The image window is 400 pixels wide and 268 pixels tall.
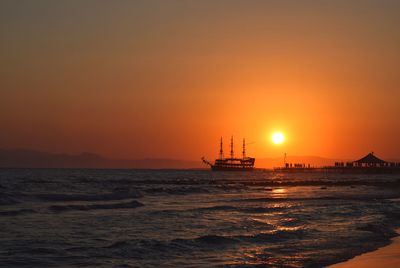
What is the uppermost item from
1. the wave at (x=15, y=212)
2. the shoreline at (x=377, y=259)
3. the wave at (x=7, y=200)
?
the wave at (x=7, y=200)

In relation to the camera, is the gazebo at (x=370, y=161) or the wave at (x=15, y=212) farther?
the gazebo at (x=370, y=161)

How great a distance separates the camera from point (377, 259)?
14703 millimetres

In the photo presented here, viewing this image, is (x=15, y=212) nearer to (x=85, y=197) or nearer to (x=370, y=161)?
(x=85, y=197)

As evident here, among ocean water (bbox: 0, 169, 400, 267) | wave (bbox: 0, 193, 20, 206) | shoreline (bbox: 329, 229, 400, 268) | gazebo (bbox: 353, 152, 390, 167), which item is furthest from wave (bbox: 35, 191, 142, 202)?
gazebo (bbox: 353, 152, 390, 167)

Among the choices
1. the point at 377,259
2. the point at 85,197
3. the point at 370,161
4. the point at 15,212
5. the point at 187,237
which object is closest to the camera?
the point at 377,259

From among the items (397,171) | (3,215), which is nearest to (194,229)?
(3,215)

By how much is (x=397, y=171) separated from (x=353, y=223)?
11975 cm

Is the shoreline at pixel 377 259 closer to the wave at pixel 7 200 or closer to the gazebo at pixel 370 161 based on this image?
the wave at pixel 7 200

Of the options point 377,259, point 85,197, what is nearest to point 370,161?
point 85,197

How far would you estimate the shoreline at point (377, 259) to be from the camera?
45.5 ft

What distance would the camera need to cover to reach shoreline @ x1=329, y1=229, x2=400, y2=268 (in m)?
13.9

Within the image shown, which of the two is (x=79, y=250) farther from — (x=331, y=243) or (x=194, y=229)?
(x=331, y=243)

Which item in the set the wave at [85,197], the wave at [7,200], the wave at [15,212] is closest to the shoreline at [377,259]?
the wave at [15,212]

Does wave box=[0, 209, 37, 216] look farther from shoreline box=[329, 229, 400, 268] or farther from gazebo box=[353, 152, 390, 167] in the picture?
gazebo box=[353, 152, 390, 167]
